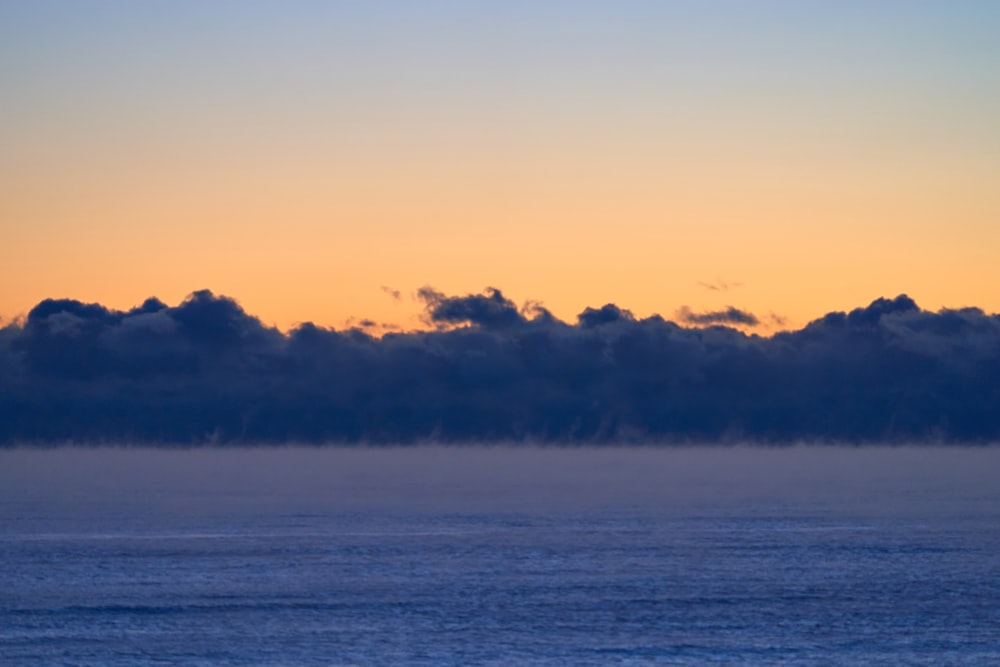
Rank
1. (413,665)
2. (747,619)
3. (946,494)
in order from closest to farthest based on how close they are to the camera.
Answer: (413,665) < (747,619) < (946,494)

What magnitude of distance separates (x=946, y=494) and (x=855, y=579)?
82229mm

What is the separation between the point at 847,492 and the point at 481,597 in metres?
93.0

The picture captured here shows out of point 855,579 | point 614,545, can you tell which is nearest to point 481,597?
point 855,579

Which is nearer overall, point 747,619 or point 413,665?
point 413,665

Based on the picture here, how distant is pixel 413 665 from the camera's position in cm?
2603

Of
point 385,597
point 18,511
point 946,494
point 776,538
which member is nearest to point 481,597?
point 385,597

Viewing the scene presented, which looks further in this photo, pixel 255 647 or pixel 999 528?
pixel 999 528

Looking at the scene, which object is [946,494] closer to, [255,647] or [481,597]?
[481,597]

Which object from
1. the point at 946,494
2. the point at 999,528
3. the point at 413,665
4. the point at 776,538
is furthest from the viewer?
the point at 946,494

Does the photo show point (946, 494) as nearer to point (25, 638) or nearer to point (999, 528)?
point (999, 528)

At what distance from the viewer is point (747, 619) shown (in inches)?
1259

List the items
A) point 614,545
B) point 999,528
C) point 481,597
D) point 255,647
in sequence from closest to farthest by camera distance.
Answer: point 255,647 → point 481,597 → point 614,545 → point 999,528

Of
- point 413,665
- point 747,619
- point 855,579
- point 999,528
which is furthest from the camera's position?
point 999,528

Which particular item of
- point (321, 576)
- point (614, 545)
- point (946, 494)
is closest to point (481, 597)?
point (321, 576)
